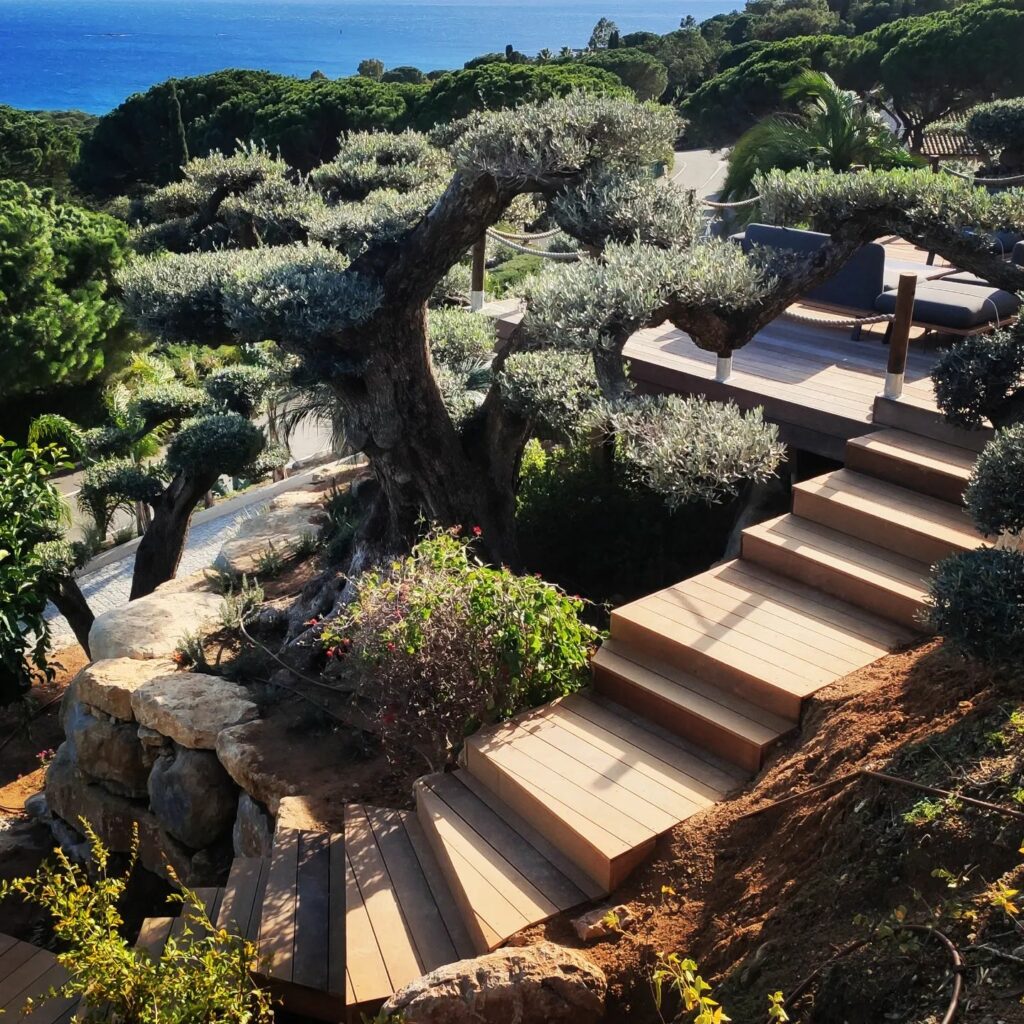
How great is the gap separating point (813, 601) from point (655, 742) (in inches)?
53.2

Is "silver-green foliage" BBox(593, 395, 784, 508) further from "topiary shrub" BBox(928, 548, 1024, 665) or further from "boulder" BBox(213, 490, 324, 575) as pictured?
"boulder" BBox(213, 490, 324, 575)

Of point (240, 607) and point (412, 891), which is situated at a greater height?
point (412, 891)

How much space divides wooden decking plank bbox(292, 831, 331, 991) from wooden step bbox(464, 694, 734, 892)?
2.85 ft

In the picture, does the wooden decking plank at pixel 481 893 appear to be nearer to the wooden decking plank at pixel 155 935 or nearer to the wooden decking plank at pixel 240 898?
the wooden decking plank at pixel 240 898

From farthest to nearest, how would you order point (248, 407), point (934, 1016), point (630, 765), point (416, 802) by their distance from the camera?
point (248, 407), point (416, 802), point (630, 765), point (934, 1016)

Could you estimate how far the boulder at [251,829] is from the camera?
6012 millimetres

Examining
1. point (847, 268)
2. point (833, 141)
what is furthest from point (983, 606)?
point (833, 141)

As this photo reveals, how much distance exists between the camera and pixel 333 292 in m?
6.05

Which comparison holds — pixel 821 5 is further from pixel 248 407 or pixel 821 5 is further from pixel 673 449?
pixel 673 449

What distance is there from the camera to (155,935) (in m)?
4.87

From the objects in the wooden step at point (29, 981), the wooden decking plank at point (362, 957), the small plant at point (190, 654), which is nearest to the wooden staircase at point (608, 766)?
the wooden decking plank at point (362, 957)

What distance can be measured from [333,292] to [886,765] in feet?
13.2

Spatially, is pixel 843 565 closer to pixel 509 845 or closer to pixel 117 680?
pixel 509 845

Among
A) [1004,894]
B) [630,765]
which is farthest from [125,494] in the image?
[1004,894]
